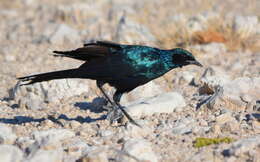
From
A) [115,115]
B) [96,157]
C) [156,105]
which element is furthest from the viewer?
[156,105]

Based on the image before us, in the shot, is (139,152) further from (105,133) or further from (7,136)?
(7,136)

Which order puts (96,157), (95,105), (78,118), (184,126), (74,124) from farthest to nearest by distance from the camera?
(95,105)
(78,118)
(74,124)
(184,126)
(96,157)

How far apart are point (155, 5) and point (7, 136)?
8.55 m

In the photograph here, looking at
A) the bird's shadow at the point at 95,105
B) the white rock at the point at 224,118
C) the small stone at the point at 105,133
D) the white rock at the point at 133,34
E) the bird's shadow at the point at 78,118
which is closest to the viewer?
the small stone at the point at 105,133

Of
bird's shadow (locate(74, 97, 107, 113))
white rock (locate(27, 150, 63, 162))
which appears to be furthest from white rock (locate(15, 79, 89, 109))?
white rock (locate(27, 150, 63, 162))

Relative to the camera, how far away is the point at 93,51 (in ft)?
22.9

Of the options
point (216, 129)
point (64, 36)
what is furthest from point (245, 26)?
point (216, 129)

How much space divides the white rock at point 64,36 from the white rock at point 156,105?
422 cm

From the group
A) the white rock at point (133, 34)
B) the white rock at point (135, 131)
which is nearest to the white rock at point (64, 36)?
the white rock at point (133, 34)

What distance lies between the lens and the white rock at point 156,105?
731 cm

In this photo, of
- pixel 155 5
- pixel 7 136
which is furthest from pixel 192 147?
pixel 155 5

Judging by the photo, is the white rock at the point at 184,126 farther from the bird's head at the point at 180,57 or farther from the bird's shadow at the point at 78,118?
the bird's shadow at the point at 78,118

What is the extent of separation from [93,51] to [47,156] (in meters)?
1.63

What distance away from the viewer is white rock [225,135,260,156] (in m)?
5.73
